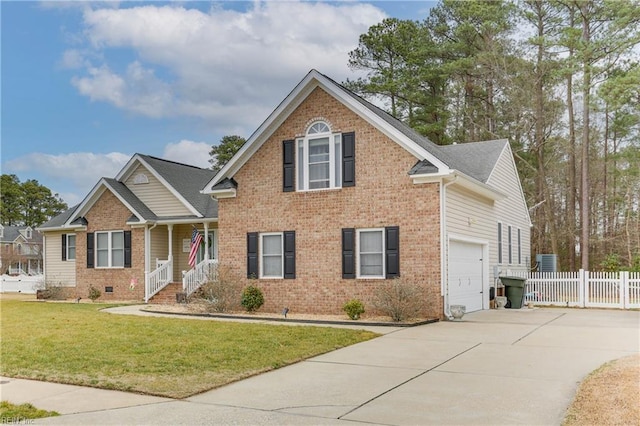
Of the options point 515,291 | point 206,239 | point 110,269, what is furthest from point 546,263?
point 110,269

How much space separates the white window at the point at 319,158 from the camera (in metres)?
18.0

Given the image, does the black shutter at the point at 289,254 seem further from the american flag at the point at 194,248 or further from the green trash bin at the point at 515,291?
the green trash bin at the point at 515,291

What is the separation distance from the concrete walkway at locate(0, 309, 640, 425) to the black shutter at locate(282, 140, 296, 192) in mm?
7713

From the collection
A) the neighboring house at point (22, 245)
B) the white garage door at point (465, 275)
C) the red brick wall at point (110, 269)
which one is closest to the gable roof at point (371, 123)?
the white garage door at point (465, 275)

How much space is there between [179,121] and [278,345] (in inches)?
822

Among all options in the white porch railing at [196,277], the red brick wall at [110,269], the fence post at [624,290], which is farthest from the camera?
the red brick wall at [110,269]

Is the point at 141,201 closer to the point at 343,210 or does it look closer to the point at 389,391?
the point at 343,210

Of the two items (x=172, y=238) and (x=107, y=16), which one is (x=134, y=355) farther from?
(x=172, y=238)


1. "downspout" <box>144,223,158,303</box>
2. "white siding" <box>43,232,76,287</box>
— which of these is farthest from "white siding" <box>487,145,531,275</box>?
"white siding" <box>43,232,76,287</box>

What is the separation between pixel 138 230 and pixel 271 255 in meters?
8.46

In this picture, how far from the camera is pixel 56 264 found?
28.2m

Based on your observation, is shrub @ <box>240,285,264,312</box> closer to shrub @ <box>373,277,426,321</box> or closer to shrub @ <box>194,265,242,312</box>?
shrub @ <box>194,265,242,312</box>

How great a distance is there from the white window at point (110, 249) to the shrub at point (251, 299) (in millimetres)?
8907

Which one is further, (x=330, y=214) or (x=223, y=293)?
(x=223, y=293)
